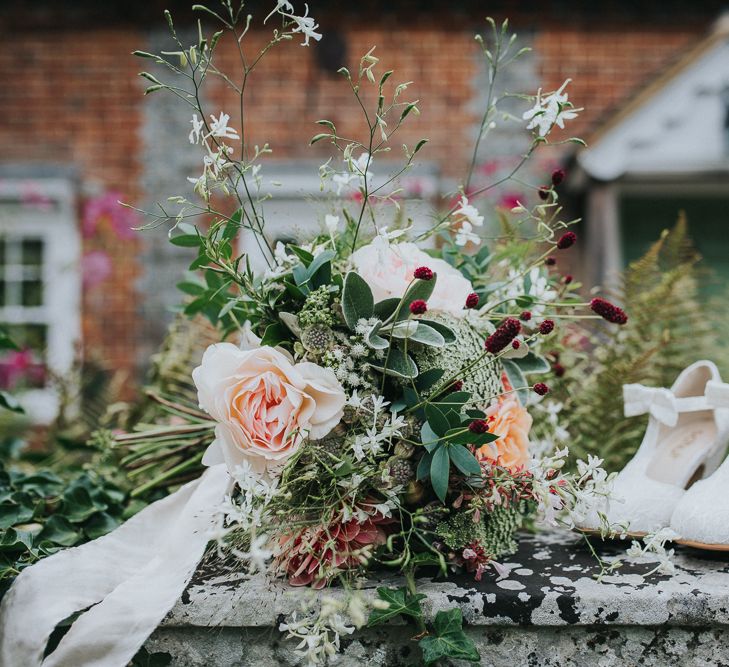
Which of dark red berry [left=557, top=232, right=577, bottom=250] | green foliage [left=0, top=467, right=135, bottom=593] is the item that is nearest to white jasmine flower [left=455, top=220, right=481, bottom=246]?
dark red berry [left=557, top=232, right=577, bottom=250]

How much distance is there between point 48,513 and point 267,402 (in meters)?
0.63

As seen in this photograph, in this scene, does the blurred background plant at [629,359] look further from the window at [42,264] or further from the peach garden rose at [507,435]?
the window at [42,264]

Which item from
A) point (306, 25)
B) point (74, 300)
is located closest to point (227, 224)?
point (306, 25)

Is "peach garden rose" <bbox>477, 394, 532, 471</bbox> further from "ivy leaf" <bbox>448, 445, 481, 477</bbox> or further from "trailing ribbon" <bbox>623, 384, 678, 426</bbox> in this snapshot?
"trailing ribbon" <bbox>623, 384, 678, 426</bbox>

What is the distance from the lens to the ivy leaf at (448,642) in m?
Answer: 0.86

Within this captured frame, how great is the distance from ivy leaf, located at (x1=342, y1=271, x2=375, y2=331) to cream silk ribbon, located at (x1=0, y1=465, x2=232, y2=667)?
0.30 m

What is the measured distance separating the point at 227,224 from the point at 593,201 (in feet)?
12.3

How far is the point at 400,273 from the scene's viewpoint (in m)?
1.03

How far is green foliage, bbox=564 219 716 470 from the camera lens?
58.0 inches

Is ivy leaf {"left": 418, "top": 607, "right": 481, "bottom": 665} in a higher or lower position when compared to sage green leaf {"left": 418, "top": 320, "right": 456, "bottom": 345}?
lower

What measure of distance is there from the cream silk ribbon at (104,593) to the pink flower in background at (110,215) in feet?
12.1

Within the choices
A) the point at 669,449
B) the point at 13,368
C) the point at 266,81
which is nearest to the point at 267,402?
the point at 669,449

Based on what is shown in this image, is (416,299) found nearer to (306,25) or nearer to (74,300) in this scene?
(306,25)

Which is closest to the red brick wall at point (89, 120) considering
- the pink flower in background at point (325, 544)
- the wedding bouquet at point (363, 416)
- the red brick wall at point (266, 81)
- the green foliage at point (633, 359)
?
the red brick wall at point (266, 81)
